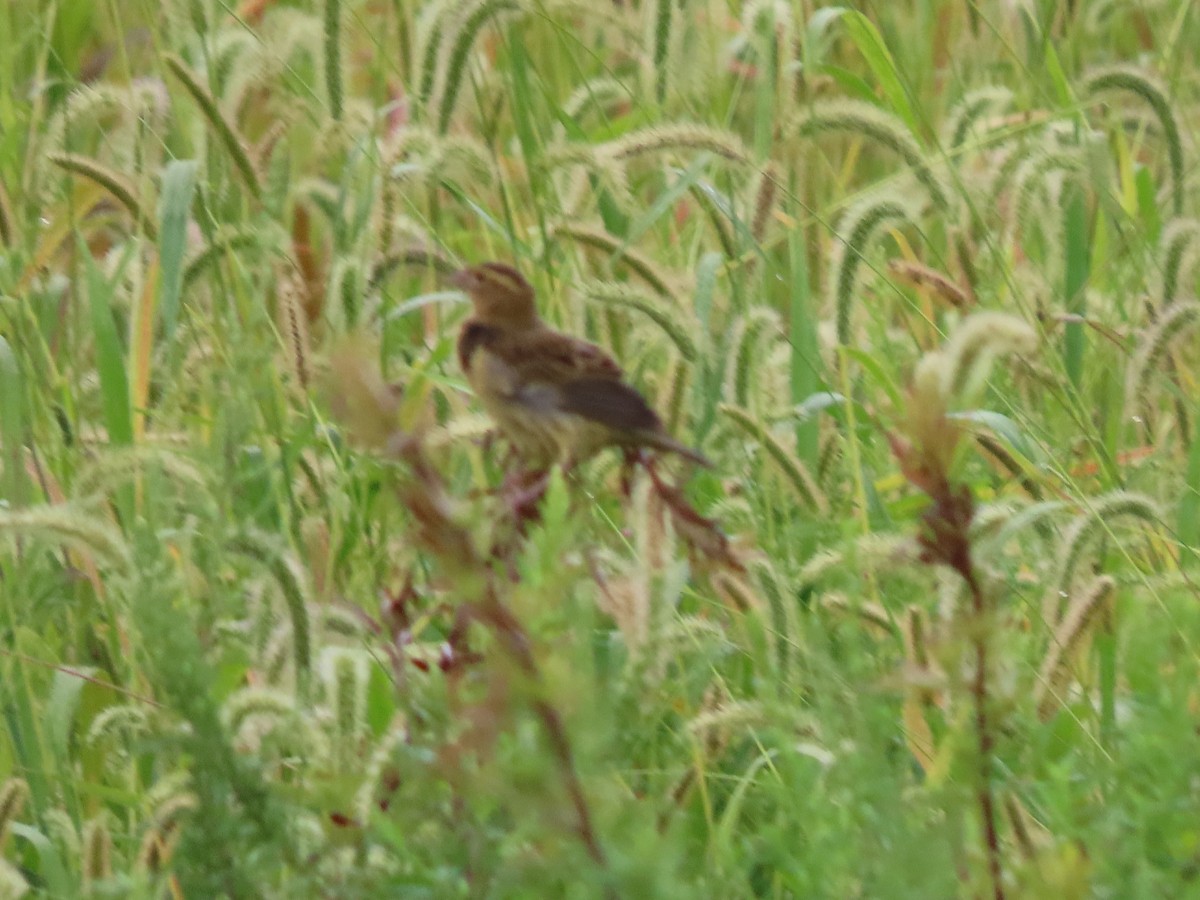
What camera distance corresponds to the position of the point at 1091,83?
213 centimetres

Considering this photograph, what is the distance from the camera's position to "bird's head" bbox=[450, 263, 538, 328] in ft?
5.16

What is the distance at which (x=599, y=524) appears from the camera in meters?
1.72

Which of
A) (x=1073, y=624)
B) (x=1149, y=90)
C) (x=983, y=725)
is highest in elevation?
(x=1149, y=90)

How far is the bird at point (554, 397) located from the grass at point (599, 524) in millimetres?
42

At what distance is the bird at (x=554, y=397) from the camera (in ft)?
4.46

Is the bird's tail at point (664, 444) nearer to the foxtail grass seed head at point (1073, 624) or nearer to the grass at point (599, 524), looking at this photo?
the grass at point (599, 524)

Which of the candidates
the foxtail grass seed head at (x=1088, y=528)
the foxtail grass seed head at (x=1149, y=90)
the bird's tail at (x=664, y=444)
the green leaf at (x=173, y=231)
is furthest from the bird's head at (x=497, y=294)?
the foxtail grass seed head at (x=1149, y=90)

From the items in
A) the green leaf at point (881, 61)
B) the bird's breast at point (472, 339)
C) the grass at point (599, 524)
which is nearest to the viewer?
the grass at point (599, 524)

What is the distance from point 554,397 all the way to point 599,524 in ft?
1.20

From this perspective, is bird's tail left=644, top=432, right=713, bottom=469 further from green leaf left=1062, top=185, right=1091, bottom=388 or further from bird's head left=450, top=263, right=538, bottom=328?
green leaf left=1062, top=185, right=1091, bottom=388

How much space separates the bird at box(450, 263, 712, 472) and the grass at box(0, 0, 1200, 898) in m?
0.04

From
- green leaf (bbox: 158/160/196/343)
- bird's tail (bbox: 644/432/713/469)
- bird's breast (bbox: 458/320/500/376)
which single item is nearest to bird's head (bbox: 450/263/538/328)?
bird's breast (bbox: 458/320/500/376)

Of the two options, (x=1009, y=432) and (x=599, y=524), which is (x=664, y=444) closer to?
(x=599, y=524)

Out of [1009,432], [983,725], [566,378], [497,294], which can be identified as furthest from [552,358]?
[983,725]
